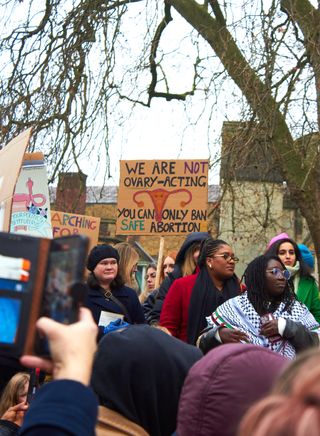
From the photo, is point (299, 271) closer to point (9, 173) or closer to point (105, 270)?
point (105, 270)

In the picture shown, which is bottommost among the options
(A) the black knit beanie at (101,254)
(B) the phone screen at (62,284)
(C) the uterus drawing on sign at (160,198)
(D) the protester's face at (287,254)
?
(B) the phone screen at (62,284)

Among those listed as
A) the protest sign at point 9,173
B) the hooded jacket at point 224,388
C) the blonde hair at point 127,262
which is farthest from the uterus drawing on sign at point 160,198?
the hooded jacket at point 224,388

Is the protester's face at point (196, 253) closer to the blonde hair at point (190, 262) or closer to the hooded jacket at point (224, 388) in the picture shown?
the blonde hair at point (190, 262)

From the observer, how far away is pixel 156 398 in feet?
7.98

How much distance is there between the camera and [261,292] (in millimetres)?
5113

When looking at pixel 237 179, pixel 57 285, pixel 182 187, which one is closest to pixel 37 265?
pixel 57 285

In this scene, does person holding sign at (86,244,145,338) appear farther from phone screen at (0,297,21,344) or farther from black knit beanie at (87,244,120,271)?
phone screen at (0,297,21,344)

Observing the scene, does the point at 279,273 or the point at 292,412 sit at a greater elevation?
the point at 279,273

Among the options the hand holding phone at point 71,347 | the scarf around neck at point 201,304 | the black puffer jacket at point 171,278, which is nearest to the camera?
the hand holding phone at point 71,347

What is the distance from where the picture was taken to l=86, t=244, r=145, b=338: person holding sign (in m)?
5.79

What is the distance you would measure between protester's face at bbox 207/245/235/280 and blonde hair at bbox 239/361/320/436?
4575 mm

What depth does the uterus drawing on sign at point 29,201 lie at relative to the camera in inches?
189

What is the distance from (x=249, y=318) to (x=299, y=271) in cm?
111

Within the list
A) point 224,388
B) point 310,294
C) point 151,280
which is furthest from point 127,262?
point 224,388
